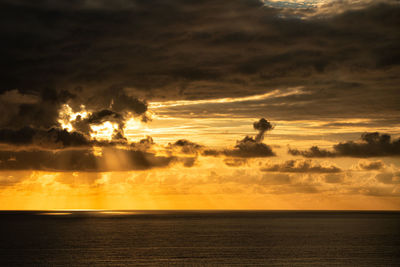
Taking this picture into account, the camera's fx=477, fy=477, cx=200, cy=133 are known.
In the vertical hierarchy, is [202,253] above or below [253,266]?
above

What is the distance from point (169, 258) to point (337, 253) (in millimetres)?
46320

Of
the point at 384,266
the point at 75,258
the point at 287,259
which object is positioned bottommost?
the point at 384,266

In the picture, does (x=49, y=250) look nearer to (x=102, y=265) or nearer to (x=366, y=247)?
(x=102, y=265)

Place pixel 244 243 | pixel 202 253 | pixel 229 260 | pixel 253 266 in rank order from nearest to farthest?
1. pixel 253 266
2. pixel 229 260
3. pixel 202 253
4. pixel 244 243

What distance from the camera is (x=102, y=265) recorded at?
104 metres

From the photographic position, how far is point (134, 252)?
4966 inches

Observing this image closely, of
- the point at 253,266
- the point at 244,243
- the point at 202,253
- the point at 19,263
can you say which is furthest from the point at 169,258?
the point at 244,243

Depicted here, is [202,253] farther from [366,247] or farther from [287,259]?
[366,247]

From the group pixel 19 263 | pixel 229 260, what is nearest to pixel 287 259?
pixel 229 260

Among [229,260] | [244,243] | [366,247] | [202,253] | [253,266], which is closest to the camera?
[253,266]

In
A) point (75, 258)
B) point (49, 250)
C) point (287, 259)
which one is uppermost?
point (49, 250)

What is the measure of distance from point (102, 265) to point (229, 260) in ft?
96.5

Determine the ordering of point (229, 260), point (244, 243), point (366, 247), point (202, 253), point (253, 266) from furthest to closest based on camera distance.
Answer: point (244, 243)
point (366, 247)
point (202, 253)
point (229, 260)
point (253, 266)

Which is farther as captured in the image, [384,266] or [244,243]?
[244,243]
